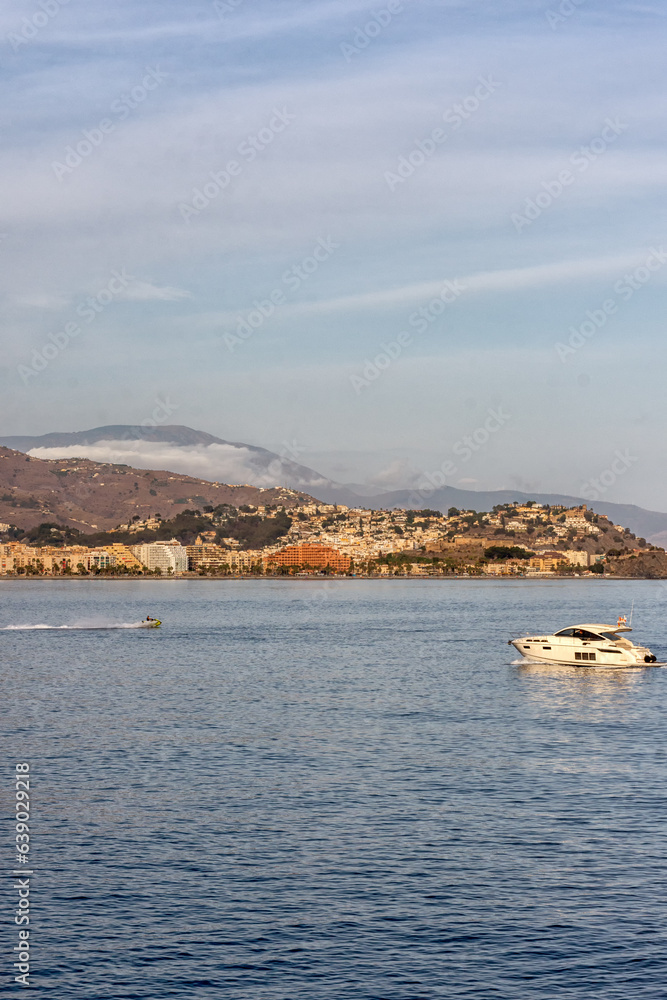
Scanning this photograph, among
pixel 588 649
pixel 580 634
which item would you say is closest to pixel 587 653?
pixel 588 649

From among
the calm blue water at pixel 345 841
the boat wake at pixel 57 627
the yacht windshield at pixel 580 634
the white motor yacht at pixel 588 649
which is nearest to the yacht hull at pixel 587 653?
the white motor yacht at pixel 588 649

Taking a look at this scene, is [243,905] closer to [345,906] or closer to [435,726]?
[345,906]

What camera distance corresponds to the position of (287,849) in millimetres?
31094

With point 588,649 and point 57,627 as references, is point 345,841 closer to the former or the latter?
point 588,649

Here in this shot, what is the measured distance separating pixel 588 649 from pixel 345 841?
52966mm

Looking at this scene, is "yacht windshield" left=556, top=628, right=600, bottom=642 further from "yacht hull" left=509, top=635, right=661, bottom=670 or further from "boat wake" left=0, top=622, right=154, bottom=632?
"boat wake" left=0, top=622, right=154, bottom=632

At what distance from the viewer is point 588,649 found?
268ft

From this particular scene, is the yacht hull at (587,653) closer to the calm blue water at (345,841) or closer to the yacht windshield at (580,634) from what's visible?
the yacht windshield at (580,634)

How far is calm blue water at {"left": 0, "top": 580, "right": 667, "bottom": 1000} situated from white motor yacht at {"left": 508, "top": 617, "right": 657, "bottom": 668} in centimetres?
1124

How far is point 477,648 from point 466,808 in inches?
2678

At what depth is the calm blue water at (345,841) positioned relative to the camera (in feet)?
74.9

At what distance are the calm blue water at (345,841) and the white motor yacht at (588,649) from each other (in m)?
11.2

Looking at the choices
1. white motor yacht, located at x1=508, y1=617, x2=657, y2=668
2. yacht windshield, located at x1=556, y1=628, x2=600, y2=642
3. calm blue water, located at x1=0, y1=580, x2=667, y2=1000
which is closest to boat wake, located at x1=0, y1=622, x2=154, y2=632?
white motor yacht, located at x1=508, y1=617, x2=657, y2=668

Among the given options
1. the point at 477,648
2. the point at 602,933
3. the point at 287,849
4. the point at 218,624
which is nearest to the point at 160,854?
the point at 287,849
